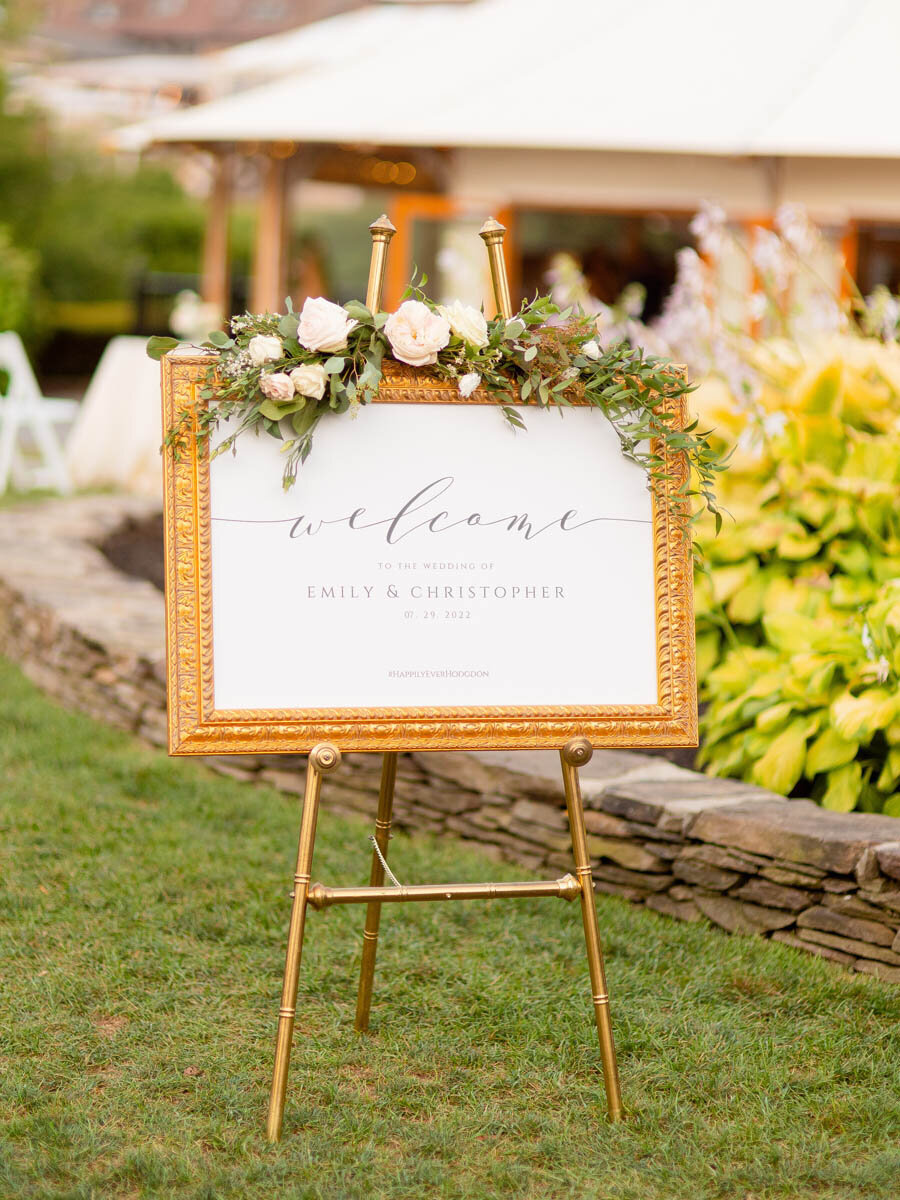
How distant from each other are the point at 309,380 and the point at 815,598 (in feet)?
7.01

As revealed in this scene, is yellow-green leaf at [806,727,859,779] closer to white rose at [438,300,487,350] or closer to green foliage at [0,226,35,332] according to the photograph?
white rose at [438,300,487,350]

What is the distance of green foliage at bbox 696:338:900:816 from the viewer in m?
3.49

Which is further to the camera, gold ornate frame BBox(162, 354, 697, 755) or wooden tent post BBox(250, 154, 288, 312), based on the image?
wooden tent post BBox(250, 154, 288, 312)

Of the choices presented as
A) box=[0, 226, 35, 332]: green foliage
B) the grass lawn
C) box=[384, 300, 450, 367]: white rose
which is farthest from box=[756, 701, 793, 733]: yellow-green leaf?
box=[0, 226, 35, 332]: green foliage

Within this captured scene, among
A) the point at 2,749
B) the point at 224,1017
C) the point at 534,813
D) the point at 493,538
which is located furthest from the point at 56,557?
the point at 493,538

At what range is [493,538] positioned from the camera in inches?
98.8

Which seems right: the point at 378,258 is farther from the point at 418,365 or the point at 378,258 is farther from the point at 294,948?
the point at 294,948

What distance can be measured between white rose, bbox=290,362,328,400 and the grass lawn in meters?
1.27

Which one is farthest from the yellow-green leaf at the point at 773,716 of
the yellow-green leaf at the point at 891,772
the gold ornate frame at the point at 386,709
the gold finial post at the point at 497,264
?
the gold finial post at the point at 497,264

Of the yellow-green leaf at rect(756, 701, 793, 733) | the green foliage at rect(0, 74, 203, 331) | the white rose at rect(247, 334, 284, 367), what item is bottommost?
the yellow-green leaf at rect(756, 701, 793, 733)

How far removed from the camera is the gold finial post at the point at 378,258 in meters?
2.50

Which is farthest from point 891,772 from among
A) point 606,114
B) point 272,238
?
point 272,238

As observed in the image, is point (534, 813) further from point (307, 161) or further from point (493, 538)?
point (307, 161)

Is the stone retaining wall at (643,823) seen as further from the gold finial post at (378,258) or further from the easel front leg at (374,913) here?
the gold finial post at (378,258)
